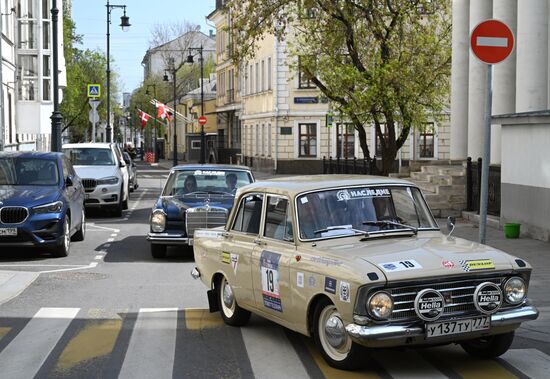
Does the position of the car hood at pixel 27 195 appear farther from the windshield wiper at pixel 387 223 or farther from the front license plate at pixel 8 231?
the windshield wiper at pixel 387 223

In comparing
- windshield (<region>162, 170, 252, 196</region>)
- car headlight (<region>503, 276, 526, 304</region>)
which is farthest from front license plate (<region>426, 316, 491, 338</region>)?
windshield (<region>162, 170, 252, 196</region>)

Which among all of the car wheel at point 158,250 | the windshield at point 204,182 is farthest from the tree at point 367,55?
the car wheel at point 158,250

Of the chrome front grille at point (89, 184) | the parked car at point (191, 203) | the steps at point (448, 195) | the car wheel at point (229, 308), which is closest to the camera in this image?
the car wheel at point (229, 308)

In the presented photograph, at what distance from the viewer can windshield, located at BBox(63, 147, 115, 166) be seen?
1017 inches

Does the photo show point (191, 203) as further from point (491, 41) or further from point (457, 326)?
point (457, 326)

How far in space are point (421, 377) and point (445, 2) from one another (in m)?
26.5

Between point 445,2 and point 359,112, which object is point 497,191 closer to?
point 359,112

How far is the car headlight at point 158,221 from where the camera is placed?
1516 centimetres

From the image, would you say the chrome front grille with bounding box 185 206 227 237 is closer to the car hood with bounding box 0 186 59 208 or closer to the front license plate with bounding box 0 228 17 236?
the car hood with bounding box 0 186 59 208

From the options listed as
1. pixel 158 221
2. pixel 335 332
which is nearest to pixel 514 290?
pixel 335 332

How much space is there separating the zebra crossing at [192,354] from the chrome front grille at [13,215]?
5.23 metres

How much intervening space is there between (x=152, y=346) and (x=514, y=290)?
10.5ft

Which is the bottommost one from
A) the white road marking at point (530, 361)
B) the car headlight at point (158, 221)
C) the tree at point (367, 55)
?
the white road marking at point (530, 361)

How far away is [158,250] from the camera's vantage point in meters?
15.7
